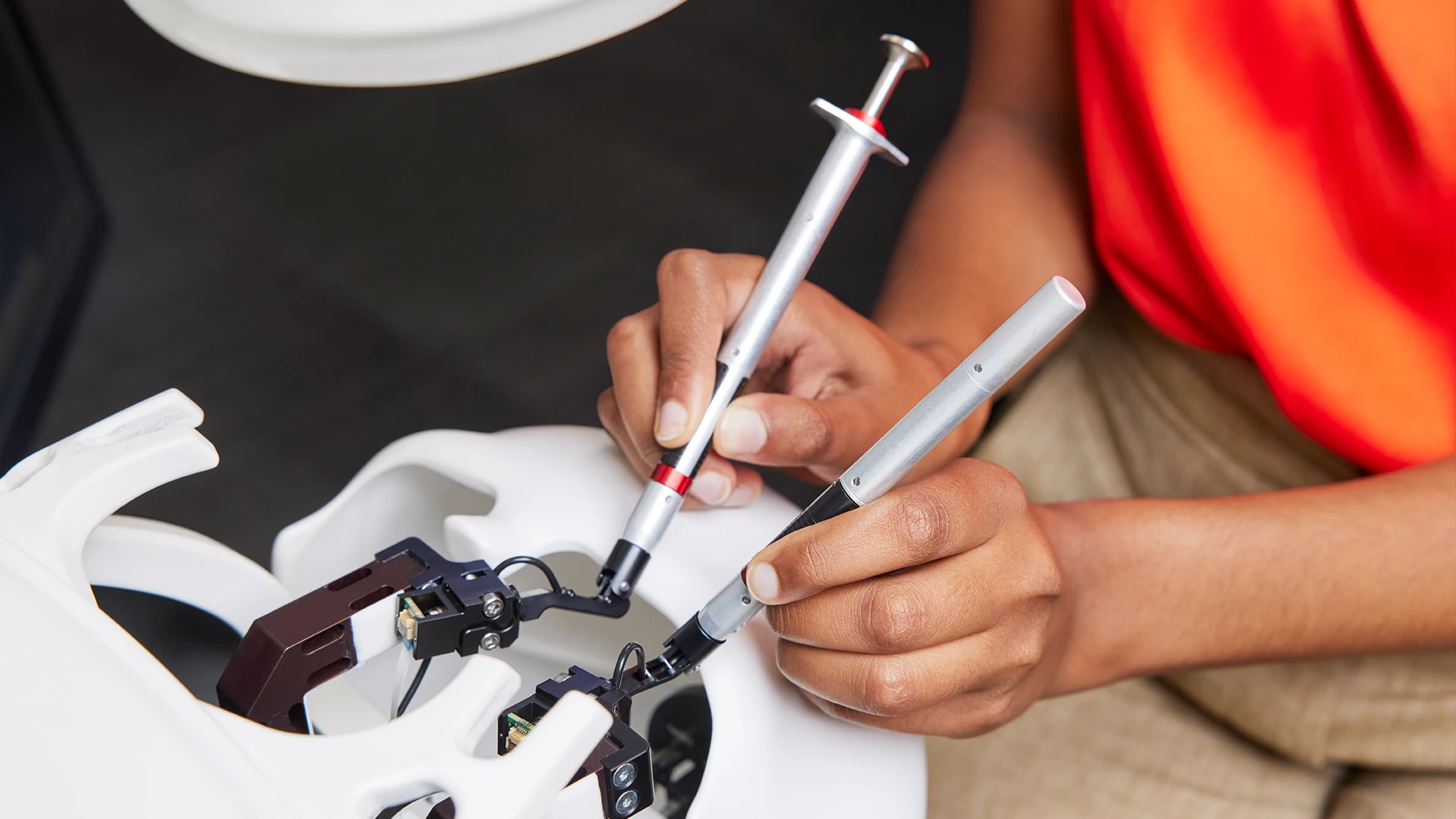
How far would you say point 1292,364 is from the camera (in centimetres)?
53

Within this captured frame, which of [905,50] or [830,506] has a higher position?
[905,50]

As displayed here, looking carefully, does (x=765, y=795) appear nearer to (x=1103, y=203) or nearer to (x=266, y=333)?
(x=1103, y=203)

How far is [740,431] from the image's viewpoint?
1.48 feet

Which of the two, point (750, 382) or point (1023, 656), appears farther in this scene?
point (750, 382)

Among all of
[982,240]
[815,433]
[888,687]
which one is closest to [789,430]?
[815,433]

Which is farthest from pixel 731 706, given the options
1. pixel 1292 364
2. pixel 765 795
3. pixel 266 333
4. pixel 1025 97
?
pixel 266 333

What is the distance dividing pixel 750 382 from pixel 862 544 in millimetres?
203

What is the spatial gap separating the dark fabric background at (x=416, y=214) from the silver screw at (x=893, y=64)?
2.40ft

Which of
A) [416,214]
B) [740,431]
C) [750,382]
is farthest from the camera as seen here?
[416,214]

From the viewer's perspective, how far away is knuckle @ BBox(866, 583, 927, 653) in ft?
1.22

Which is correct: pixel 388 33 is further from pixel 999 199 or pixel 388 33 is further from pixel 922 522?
pixel 999 199

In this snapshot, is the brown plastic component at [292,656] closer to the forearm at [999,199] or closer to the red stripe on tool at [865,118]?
the red stripe on tool at [865,118]

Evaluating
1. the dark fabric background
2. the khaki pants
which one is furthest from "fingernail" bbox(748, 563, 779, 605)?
the dark fabric background

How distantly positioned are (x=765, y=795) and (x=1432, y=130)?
386 millimetres
